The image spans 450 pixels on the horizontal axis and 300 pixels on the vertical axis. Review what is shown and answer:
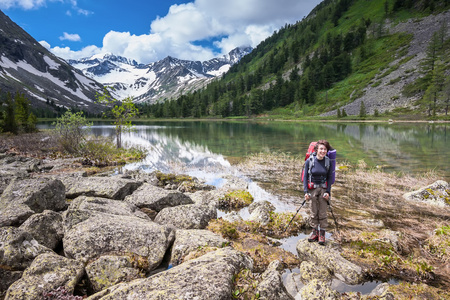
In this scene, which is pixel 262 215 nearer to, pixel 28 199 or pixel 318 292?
pixel 318 292

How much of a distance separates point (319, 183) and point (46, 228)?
9075 millimetres

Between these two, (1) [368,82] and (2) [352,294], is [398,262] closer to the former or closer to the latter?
(2) [352,294]

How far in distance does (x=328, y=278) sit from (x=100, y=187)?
36.5 feet

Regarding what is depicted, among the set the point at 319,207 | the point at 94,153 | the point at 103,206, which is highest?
the point at 94,153

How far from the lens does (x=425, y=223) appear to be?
9.95m

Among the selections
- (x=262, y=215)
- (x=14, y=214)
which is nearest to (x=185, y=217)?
(x=262, y=215)

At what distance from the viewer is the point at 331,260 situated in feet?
23.0

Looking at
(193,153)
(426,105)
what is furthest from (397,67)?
(193,153)

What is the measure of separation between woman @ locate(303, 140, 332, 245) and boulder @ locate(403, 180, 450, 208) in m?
7.84

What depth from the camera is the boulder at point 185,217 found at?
9.59m

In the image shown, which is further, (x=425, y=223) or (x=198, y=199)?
(x=198, y=199)

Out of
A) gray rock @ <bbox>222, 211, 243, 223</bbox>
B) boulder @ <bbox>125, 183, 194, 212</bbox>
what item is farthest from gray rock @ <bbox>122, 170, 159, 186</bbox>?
gray rock @ <bbox>222, 211, 243, 223</bbox>

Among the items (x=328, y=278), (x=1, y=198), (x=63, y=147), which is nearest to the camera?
(x=328, y=278)

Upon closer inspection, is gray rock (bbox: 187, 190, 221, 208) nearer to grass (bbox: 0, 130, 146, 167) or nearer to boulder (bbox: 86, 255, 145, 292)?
boulder (bbox: 86, 255, 145, 292)
